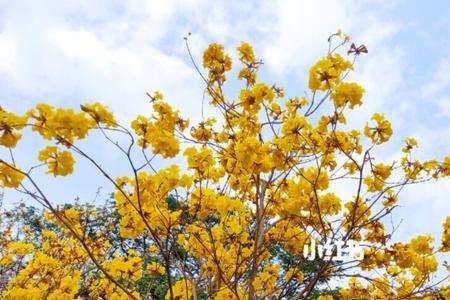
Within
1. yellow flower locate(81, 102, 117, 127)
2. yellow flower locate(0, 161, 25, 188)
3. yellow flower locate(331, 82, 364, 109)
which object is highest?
yellow flower locate(331, 82, 364, 109)

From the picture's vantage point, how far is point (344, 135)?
344cm

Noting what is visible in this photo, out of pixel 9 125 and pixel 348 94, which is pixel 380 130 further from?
pixel 9 125

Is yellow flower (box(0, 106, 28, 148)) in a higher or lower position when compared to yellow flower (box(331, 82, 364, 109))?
lower

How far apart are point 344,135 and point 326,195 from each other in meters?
0.54

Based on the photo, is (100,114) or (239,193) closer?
(100,114)

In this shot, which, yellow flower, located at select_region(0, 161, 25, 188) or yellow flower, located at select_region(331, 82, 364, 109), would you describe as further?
Answer: yellow flower, located at select_region(331, 82, 364, 109)

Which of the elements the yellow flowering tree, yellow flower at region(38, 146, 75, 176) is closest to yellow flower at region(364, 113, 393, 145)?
the yellow flowering tree

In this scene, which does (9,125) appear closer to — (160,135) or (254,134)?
(160,135)

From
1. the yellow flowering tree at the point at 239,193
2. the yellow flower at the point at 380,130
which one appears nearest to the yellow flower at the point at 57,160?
the yellow flowering tree at the point at 239,193

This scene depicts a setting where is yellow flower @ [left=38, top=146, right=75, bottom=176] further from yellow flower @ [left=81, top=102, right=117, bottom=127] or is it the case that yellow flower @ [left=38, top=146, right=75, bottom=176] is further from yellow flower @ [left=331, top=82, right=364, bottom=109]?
yellow flower @ [left=331, top=82, right=364, bottom=109]

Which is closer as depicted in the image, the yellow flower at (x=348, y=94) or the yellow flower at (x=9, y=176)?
the yellow flower at (x=9, y=176)

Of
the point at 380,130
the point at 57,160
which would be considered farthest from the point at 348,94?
the point at 57,160

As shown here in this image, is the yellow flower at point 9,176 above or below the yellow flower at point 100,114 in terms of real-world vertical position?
below

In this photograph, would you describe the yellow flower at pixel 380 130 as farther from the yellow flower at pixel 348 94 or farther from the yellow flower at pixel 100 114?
the yellow flower at pixel 100 114
